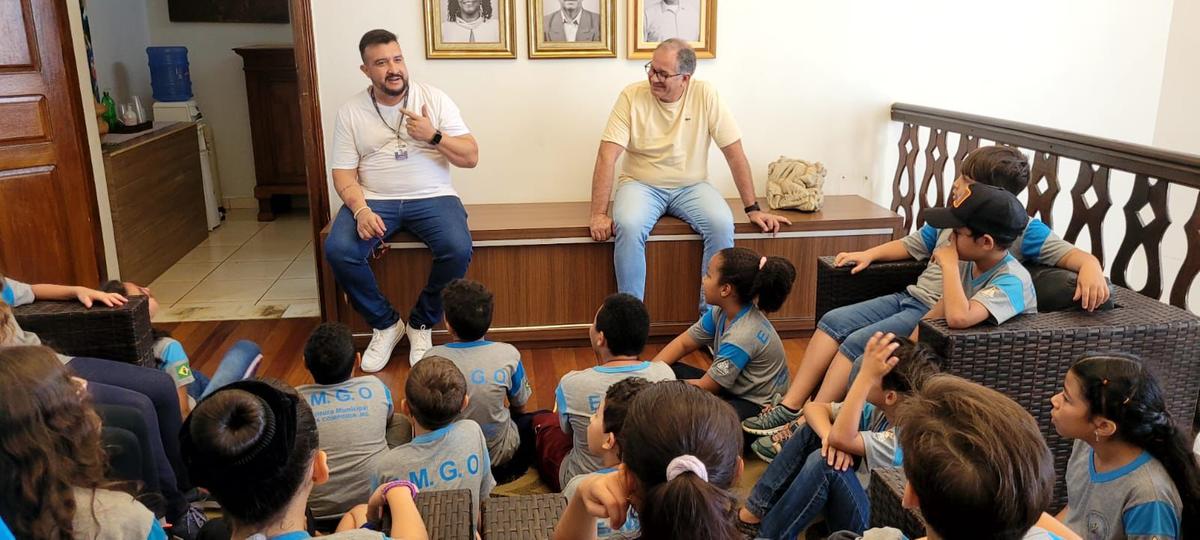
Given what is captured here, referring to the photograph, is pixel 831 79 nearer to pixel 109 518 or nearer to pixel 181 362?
pixel 181 362

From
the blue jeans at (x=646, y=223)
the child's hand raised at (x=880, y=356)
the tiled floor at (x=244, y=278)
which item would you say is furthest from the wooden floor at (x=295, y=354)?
the child's hand raised at (x=880, y=356)

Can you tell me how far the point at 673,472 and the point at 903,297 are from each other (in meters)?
1.75

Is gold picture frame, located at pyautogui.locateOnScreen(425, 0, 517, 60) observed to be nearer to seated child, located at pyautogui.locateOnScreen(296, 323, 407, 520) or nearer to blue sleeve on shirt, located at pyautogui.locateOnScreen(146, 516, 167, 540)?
seated child, located at pyautogui.locateOnScreen(296, 323, 407, 520)

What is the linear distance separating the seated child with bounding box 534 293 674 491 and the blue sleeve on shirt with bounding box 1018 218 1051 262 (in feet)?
3.54

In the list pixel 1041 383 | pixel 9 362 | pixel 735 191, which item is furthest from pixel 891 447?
pixel 735 191

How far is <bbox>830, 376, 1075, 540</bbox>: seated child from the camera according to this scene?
1.14 meters

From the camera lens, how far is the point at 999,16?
13.6ft

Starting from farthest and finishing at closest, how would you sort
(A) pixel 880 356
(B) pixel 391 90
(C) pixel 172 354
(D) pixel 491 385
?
(B) pixel 391 90, (C) pixel 172 354, (D) pixel 491 385, (A) pixel 880 356

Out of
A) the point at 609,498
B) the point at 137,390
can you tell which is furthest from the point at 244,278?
the point at 609,498

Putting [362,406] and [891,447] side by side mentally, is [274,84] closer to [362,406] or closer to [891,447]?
[362,406]

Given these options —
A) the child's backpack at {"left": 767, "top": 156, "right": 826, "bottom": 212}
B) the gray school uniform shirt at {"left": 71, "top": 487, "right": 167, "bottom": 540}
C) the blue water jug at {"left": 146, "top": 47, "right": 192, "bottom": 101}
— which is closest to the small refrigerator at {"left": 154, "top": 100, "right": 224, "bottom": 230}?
the blue water jug at {"left": 146, "top": 47, "right": 192, "bottom": 101}

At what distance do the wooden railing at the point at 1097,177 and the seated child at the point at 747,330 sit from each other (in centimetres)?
104

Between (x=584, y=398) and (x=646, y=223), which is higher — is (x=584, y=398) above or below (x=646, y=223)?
below

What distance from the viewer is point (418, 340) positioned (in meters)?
3.49
